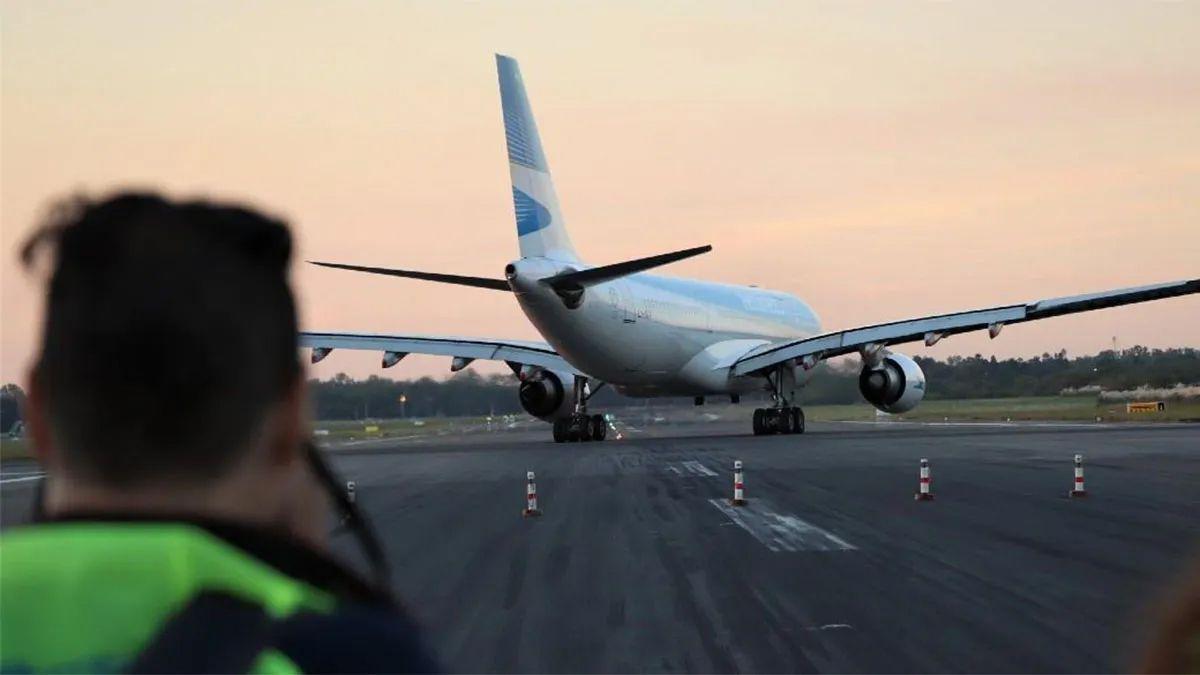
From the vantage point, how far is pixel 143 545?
4.25 feet

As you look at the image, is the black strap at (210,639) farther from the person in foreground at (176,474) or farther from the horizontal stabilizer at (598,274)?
the horizontal stabilizer at (598,274)

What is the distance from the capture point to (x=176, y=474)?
4.63ft

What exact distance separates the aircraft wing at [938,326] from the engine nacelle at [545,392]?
560cm

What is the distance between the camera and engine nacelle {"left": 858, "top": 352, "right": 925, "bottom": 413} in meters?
40.3

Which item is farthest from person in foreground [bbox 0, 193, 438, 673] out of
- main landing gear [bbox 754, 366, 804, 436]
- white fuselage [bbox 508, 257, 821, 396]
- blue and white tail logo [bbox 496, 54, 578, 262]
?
main landing gear [bbox 754, 366, 804, 436]

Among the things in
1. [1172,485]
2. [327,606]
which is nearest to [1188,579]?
[327,606]

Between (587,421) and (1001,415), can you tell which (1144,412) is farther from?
(587,421)

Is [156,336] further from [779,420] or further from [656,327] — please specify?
[779,420]

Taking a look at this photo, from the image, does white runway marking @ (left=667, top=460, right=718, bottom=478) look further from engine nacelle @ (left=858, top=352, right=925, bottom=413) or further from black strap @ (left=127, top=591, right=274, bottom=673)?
black strap @ (left=127, top=591, right=274, bottom=673)

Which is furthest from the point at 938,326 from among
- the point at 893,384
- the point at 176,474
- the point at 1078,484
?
the point at 176,474

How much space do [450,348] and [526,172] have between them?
8170mm

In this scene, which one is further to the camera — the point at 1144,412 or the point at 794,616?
the point at 1144,412

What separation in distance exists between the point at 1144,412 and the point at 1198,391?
4267mm

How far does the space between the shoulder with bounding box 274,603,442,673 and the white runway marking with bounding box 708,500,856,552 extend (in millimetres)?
13242
